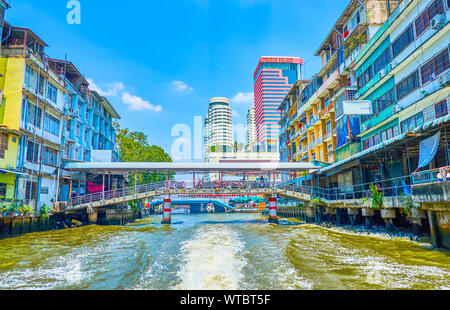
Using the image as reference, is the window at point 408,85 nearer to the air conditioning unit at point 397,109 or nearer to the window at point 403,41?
the air conditioning unit at point 397,109

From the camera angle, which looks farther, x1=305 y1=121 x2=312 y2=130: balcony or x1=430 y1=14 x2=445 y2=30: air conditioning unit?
x1=305 y1=121 x2=312 y2=130: balcony

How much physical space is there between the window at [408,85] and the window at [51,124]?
88.1ft

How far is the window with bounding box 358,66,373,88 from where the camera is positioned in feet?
75.7

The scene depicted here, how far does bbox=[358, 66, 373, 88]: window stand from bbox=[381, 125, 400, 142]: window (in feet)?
15.7

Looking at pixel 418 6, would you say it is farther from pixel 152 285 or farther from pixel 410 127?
pixel 152 285

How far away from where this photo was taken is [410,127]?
18.2 m

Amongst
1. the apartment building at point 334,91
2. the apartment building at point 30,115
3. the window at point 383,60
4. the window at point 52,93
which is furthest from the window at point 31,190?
the window at point 383,60

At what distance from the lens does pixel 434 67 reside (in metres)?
16.0

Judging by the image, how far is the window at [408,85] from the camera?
58.0ft

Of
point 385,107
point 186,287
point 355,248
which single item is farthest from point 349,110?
point 186,287

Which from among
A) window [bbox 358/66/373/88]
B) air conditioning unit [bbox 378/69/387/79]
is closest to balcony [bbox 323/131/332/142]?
window [bbox 358/66/373/88]

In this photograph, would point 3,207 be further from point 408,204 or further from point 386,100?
point 386,100

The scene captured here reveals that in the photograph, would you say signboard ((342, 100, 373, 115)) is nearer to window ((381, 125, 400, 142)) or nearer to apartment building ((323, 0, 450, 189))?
apartment building ((323, 0, 450, 189))

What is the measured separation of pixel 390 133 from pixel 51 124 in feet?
89.1
